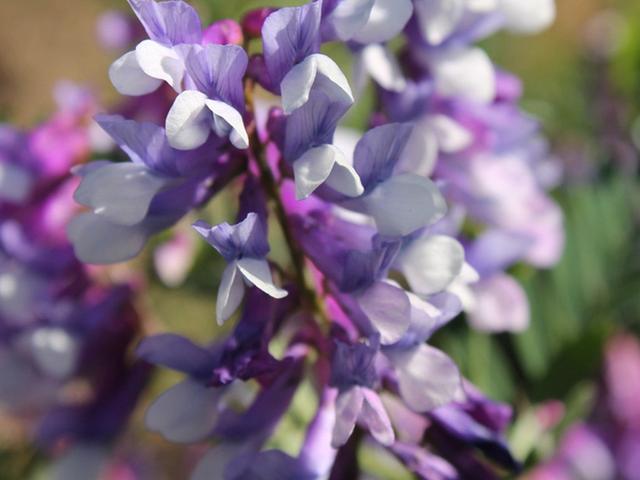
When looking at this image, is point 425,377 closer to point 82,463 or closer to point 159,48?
point 159,48

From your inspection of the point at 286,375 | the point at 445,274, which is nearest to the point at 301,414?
the point at 286,375

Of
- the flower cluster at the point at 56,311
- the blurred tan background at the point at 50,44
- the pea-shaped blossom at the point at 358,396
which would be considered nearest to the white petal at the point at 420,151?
the pea-shaped blossom at the point at 358,396

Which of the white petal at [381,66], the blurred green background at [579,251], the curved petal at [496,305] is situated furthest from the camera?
the blurred green background at [579,251]

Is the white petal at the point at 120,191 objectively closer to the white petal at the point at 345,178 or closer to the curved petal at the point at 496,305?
the white petal at the point at 345,178

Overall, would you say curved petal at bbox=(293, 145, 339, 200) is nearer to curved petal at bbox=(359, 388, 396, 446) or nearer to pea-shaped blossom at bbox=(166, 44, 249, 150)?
pea-shaped blossom at bbox=(166, 44, 249, 150)

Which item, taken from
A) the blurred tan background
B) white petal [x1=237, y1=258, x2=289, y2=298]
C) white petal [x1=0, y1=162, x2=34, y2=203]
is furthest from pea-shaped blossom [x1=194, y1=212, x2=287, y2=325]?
the blurred tan background

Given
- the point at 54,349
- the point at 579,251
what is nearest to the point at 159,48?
the point at 54,349

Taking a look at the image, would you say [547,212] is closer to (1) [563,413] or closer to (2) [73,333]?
(1) [563,413]
